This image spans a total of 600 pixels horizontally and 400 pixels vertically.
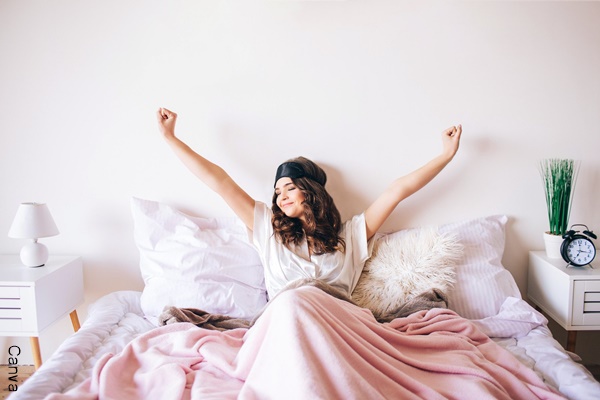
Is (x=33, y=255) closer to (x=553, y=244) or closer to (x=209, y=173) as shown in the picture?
(x=209, y=173)

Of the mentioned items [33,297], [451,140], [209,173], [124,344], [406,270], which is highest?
[451,140]

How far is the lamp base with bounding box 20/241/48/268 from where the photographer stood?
2047mm

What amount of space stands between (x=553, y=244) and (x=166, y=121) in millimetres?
1800

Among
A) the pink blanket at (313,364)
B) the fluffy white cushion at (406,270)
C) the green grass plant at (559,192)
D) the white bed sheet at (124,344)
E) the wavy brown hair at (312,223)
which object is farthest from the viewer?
the green grass plant at (559,192)

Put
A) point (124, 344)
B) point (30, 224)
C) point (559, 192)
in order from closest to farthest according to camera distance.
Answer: point (124, 344) < point (30, 224) < point (559, 192)

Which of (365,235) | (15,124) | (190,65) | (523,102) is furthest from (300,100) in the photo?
(15,124)

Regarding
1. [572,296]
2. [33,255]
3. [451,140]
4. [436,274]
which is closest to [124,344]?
[33,255]

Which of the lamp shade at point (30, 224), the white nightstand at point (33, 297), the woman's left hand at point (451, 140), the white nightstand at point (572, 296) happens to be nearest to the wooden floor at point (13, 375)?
the white nightstand at point (33, 297)

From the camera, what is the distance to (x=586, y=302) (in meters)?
1.94

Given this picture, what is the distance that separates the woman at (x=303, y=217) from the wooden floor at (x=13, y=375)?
1292mm

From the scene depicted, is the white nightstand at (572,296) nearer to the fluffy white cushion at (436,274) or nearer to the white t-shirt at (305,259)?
the fluffy white cushion at (436,274)

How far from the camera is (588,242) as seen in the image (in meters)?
1.99

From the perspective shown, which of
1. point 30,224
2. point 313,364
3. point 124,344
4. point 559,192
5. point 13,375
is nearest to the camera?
point 313,364

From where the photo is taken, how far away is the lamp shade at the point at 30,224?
6.49ft
